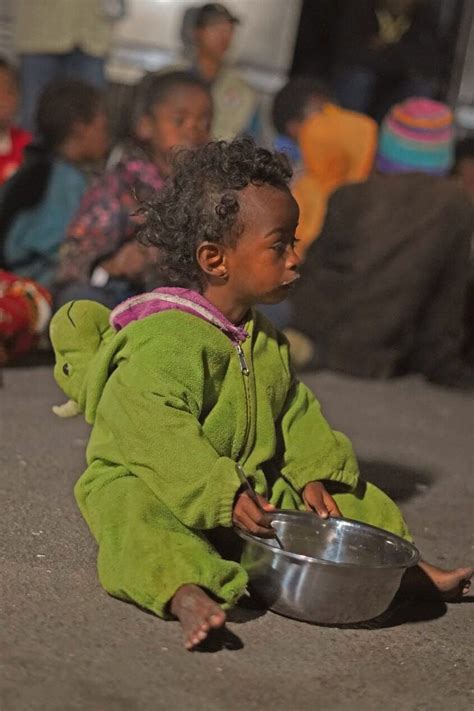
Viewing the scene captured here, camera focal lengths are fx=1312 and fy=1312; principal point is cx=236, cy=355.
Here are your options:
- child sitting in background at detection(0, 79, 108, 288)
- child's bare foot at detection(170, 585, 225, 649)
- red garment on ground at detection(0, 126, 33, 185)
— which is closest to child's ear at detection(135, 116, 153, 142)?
child sitting in background at detection(0, 79, 108, 288)

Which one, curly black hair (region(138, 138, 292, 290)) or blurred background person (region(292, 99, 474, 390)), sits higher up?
curly black hair (region(138, 138, 292, 290))

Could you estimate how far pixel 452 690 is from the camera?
7.32 feet

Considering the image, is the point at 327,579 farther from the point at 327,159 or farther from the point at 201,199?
the point at 327,159

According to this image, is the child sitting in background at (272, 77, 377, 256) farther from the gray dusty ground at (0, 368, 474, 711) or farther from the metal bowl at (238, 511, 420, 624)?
the metal bowl at (238, 511, 420, 624)

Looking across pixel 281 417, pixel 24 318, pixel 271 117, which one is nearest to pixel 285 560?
pixel 281 417

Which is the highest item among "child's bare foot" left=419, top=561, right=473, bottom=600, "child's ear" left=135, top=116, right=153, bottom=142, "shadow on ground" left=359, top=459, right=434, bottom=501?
"child's ear" left=135, top=116, right=153, bottom=142

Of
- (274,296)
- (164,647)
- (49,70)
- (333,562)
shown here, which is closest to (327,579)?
(333,562)

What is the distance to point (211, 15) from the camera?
21.5 ft

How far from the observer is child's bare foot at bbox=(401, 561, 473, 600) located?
2607 mm

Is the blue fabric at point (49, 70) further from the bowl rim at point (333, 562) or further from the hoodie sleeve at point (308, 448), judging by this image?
the bowl rim at point (333, 562)

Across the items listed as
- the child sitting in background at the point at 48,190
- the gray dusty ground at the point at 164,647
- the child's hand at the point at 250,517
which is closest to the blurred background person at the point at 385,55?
the child sitting in background at the point at 48,190

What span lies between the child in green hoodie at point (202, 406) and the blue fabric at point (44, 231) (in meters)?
2.28

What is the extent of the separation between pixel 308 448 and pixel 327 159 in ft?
11.3

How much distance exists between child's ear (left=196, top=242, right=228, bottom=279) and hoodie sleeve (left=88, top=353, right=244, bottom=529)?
242 mm
